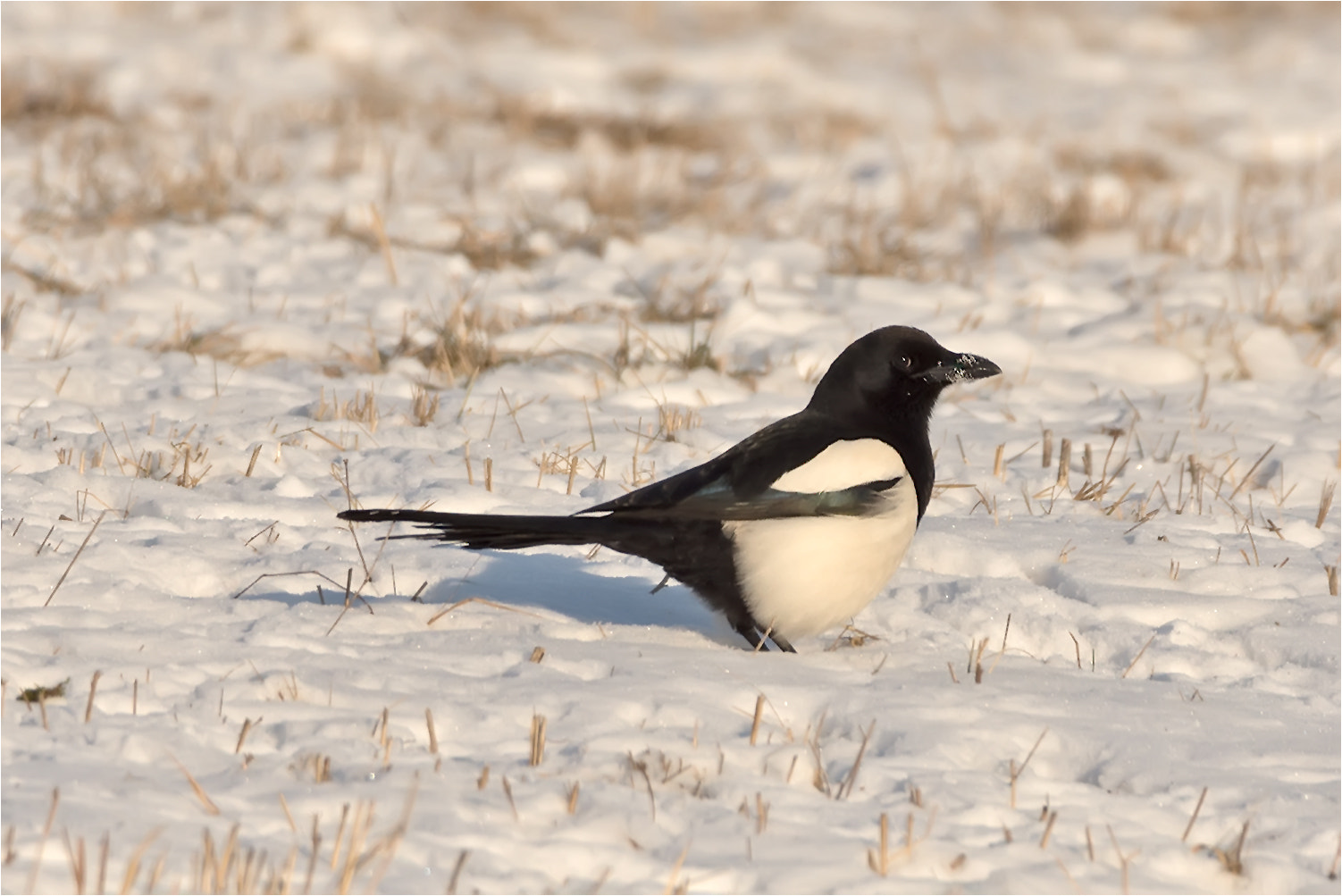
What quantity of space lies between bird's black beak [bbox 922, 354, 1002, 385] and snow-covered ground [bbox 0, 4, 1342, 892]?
580mm

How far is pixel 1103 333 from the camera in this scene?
7.71 m

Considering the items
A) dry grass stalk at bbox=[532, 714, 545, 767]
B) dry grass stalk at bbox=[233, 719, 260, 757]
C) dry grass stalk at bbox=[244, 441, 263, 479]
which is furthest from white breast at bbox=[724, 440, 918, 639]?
dry grass stalk at bbox=[244, 441, 263, 479]

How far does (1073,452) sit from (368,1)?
438 inches

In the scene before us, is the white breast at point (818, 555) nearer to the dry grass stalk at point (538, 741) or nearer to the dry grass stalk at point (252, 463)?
the dry grass stalk at point (538, 741)

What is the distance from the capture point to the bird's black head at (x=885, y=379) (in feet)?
13.8

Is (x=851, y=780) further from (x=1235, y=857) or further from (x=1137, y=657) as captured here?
(x=1137, y=657)

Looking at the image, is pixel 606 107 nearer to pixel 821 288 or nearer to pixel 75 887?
pixel 821 288

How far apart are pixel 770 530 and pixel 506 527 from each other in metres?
0.68

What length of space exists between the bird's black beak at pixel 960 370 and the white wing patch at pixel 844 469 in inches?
15.4

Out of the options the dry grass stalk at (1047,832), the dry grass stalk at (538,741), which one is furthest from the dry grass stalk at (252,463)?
the dry grass stalk at (1047,832)

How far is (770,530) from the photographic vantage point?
151 inches

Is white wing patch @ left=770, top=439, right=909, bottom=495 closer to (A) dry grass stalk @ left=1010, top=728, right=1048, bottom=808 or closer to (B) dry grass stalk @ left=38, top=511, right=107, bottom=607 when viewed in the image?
(A) dry grass stalk @ left=1010, top=728, right=1048, bottom=808

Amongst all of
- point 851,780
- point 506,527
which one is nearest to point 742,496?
point 506,527

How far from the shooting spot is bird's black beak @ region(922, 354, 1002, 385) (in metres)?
4.30
